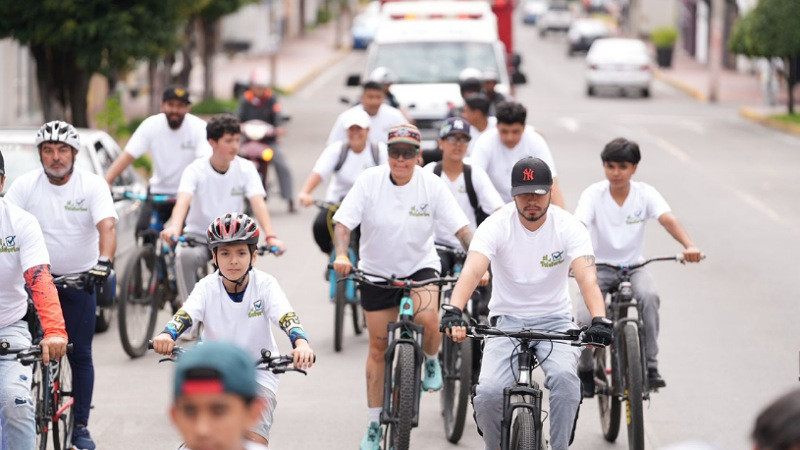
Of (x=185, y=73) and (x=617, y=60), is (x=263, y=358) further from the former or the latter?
Answer: (x=617, y=60)

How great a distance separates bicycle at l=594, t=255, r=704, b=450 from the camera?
8.48 m

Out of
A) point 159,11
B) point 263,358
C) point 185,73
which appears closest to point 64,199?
point 263,358

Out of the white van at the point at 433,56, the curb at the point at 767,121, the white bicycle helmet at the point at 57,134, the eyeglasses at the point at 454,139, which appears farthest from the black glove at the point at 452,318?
the curb at the point at 767,121

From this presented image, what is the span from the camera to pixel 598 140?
30391 mm

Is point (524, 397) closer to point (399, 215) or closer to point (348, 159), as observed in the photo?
point (399, 215)

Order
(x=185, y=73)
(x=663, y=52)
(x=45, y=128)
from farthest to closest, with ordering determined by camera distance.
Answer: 1. (x=663, y=52)
2. (x=185, y=73)
3. (x=45, y=128)

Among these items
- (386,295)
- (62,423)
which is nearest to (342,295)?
(386,295)

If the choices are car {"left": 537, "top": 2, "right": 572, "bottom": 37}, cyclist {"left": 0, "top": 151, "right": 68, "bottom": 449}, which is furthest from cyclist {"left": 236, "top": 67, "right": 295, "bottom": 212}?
car {"left": 537, "top": 2, "right": 572, "bottom": 37}

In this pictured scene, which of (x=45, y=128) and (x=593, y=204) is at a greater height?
(x=45, y=128)

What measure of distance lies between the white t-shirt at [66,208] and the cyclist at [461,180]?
2322 millimetres

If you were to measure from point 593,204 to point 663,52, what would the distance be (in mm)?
49243

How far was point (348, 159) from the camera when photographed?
12.5 metres

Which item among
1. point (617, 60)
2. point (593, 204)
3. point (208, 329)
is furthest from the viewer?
point (617, 60)

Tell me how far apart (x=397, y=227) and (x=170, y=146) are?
159 inches
